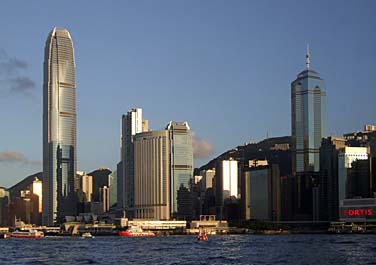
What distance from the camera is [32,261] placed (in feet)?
336

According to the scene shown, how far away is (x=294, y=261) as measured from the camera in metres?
97.9

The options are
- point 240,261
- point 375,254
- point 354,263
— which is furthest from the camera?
point 375,254

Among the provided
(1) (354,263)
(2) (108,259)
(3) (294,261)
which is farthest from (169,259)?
(1) (354,263)

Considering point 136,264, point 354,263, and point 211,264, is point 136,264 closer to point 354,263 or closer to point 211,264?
point 211,264

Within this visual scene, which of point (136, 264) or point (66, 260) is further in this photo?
point (66, 260)

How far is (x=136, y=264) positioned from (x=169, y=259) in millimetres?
9678

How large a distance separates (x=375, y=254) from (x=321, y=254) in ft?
24.8

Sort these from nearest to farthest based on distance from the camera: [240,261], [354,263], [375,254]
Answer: [354,263]
[240,261]
[375,254]

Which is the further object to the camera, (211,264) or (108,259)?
(108,259)

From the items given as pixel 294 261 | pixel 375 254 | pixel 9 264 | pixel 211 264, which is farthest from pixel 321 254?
pixel 9 264

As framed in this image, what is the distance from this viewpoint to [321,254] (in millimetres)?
112875

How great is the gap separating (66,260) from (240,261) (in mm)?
22047

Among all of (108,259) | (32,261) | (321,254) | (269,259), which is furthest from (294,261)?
(32,261)

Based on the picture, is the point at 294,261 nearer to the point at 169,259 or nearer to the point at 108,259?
the point at 169,259
